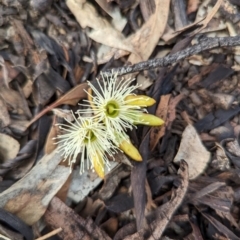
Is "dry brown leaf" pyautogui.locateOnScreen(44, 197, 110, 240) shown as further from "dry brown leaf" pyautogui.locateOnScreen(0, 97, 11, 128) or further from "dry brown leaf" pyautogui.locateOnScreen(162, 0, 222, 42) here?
"dry brown leaf" pyautogui.locateOnScreen(162, 0, 222, 42)

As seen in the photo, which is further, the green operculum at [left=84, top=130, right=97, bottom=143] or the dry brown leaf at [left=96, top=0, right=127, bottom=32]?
the dry brown leaf at [left=96, top=0, right=127, bottom=32]

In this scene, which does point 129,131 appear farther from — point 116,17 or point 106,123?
point 116,17

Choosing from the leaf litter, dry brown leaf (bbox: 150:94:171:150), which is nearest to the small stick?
the leaf litter

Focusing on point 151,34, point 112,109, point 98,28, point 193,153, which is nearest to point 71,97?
point 112,109

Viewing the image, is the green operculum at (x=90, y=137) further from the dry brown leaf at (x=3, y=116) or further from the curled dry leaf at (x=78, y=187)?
the dry brown leaf at (x=3, y=116)

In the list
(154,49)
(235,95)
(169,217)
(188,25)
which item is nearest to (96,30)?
(154,49)

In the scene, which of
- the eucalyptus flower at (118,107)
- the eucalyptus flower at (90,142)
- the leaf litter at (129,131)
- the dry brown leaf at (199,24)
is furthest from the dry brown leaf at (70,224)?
the dry brown leaf at (199,24)

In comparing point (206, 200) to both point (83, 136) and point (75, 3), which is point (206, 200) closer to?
point (83, 136)
